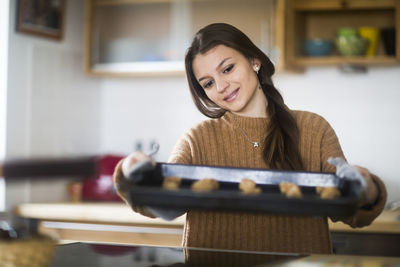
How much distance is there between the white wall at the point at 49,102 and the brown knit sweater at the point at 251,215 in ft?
5.45

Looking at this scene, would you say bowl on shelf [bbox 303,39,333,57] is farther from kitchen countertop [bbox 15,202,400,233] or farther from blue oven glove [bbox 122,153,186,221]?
blue oven glove [bbox 122,153,186,221]

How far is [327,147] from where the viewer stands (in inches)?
61.2

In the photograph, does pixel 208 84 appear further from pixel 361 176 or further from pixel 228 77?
pixel 361 176

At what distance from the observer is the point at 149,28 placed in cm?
327

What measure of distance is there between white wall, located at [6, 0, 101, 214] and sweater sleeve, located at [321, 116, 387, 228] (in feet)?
6.28

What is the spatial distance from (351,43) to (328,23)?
243 mm

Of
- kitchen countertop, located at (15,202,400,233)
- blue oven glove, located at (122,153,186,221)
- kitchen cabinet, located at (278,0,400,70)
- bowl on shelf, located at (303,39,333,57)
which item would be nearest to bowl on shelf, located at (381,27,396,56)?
kitchen cabinet, located at (278,0,400,70)

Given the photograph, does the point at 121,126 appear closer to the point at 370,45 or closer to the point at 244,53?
the point at 370,45

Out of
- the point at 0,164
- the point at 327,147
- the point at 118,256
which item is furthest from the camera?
the point at 327,147

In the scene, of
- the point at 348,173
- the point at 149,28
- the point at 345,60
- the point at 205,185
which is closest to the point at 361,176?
the point at 348,173

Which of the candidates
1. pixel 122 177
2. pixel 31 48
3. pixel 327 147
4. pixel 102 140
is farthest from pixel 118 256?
pixel 102 140

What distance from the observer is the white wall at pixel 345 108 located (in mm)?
2973

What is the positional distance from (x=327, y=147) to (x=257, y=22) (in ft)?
5.03

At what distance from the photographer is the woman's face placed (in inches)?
62.3
